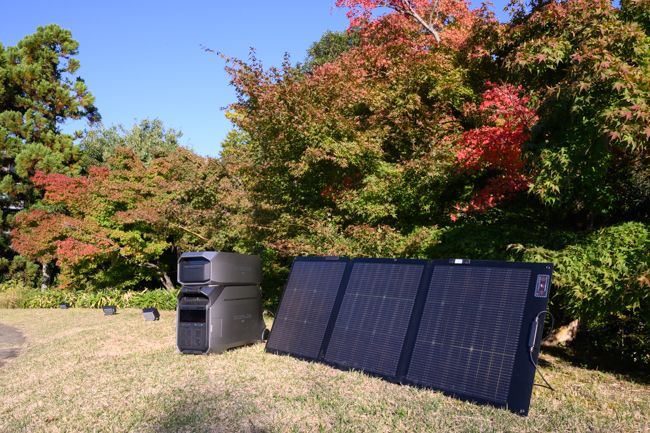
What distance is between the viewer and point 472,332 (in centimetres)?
421

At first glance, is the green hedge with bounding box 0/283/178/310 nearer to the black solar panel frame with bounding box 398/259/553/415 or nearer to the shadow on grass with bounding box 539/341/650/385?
the shadow on grass with bounding box 539/341/650/385

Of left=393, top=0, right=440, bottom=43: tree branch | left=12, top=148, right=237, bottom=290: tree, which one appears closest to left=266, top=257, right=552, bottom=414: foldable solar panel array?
left=12, top=148, right=237, bottom=290: tree

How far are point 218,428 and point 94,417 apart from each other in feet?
3.65

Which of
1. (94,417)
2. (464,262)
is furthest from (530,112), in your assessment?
(94,417)

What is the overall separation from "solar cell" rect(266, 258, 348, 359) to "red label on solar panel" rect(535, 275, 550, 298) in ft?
7.31

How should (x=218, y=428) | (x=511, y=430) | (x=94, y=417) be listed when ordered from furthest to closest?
(x=94, y=417) < (x=218, y=428) < (x=511, y=430)

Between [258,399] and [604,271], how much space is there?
355 centimetres

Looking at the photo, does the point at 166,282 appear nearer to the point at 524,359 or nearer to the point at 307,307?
the point at 307,307

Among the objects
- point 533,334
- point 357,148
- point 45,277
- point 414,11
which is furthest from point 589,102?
point 45,277

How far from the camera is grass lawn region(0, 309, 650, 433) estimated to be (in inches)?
143

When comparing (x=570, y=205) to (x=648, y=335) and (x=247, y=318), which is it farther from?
(x=247, y=318)

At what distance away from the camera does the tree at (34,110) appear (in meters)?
19.6

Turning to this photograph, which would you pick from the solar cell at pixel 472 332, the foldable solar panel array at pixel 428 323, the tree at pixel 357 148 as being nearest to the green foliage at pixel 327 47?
the tree at pixel 357 148

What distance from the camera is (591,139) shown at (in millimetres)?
5047
